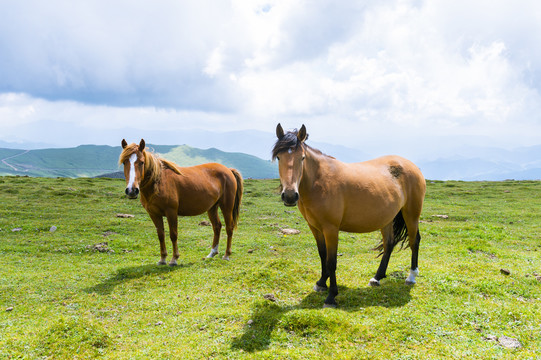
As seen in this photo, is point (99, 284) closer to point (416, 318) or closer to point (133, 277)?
point (133, 277)

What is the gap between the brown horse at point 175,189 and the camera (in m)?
8.95

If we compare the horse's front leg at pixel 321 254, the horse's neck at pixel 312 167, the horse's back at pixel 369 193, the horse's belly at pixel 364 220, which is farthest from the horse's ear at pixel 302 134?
the horse's front leg at pixel 321 254

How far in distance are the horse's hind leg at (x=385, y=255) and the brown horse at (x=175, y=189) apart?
5.38 meters

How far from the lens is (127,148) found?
9.01 m

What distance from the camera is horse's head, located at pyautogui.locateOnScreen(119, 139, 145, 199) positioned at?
27.7ft

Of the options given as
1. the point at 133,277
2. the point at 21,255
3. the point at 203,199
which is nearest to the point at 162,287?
the point at 133,277

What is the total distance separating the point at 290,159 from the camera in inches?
235

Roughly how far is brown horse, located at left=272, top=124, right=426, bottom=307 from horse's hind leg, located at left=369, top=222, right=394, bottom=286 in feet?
0.08

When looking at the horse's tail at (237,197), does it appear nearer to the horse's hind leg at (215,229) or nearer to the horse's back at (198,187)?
the horse's back at (198,187)

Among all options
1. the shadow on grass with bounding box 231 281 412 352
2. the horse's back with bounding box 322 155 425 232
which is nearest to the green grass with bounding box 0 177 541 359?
the shadow on grass with bounding box 231 281 412 352

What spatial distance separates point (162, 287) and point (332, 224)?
497 cm

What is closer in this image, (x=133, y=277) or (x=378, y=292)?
(x=378, y=292)

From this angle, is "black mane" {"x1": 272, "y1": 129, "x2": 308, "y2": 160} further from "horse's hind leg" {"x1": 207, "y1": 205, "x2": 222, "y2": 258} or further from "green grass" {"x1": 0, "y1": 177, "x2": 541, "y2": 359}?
"horse's hind leg" {"x1": 207, "y1": 205, "x2": 222, "y2": 258}

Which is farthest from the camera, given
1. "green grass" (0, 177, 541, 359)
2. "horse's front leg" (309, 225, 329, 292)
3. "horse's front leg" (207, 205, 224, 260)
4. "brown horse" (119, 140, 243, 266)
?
"horse's front leg" (207, 205, 224, 260)
